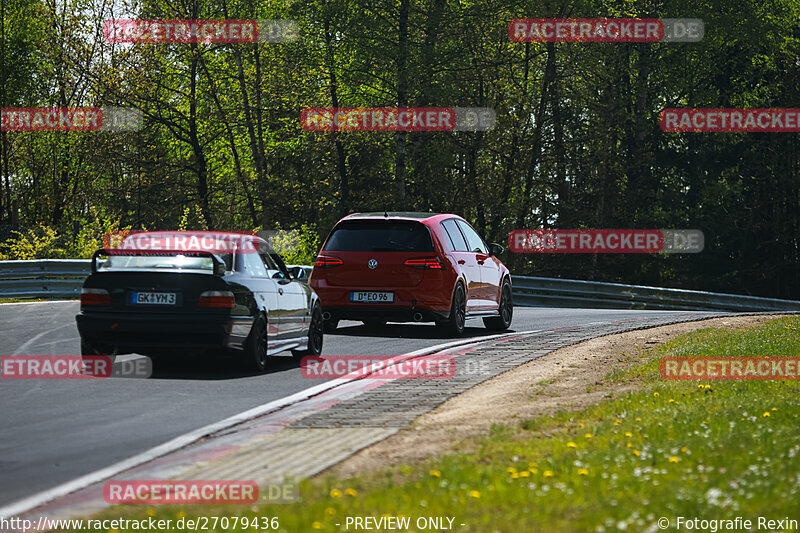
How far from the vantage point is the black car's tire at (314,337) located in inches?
561

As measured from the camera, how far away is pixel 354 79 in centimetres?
3666

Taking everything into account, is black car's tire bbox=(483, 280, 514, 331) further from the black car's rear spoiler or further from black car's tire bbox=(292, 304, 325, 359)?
the black car's rear spoiler

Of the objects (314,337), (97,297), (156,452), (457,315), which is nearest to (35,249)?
(457,315)

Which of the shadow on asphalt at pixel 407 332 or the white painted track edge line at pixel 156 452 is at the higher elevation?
the white painted track edge line at pixel 156 452

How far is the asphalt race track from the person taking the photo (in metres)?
7.54

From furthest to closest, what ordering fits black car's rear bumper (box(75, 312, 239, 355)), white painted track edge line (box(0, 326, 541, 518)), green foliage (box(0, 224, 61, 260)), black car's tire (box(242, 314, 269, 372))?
1. green foliage (box(0, 224, 61, 260))
2. black car's tire (box(242, 314, 269, 372))
3. black car's rear bumper (box(75, 312, 239, 355))
4. white painted track edge line (box(0, 326, 541, 518))

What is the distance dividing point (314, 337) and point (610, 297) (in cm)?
1714

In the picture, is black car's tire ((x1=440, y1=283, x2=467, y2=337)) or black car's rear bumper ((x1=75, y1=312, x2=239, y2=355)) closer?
black car's rear bumper ((x1=75, y1=312, x2=239, y2=355))

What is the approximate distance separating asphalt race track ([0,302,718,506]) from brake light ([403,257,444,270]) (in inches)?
41.8

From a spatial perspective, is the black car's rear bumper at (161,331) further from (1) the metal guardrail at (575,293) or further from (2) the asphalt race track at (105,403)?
(1) the metal guardrail at (575,293)

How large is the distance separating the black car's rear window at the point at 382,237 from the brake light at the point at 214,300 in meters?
4.80

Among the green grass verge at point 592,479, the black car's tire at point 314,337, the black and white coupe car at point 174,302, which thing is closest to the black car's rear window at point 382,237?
the black car's tire at point 314,337

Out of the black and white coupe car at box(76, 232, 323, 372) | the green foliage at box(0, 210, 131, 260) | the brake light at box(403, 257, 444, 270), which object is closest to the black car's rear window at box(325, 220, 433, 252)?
the brake light at box(403, 257, 444, 270)

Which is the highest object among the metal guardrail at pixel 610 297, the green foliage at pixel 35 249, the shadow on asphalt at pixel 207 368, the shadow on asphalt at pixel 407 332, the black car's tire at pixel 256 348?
the green foliage at pixel 35 249
